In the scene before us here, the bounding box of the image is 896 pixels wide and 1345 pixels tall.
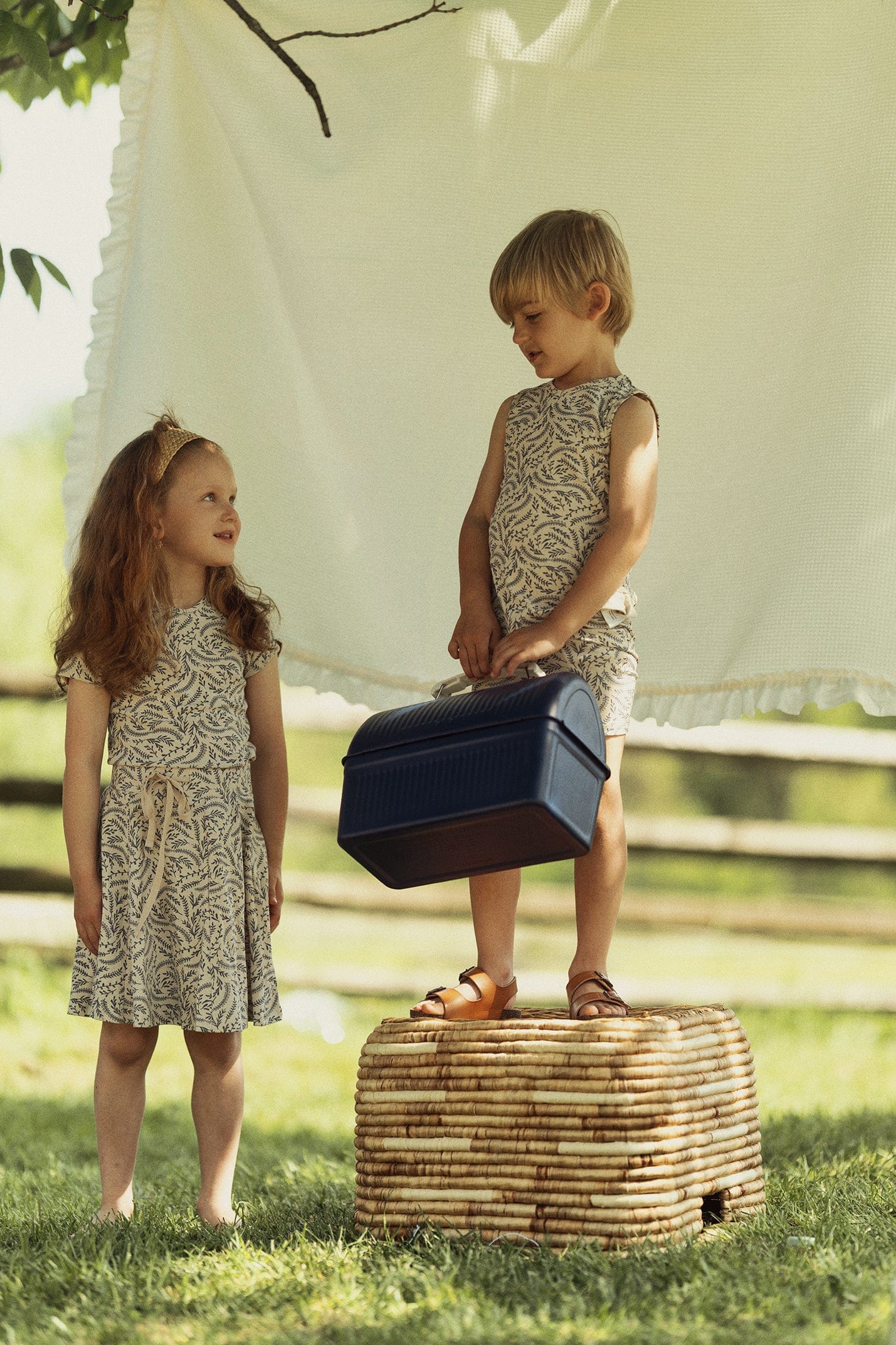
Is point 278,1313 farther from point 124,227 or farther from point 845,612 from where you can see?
point 124,227

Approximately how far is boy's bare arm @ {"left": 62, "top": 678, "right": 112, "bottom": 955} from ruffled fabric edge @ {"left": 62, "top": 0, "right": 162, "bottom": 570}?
438 mm

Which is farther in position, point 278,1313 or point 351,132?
point 351,132

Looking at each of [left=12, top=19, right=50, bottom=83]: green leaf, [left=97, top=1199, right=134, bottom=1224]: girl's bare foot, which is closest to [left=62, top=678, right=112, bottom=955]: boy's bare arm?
[left=97, top=1199, right=134, bottom=1224]: girl's bare foot

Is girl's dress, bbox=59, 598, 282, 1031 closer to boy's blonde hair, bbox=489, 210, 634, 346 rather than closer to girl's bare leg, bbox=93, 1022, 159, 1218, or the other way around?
girl's bare leg, bbox=93, 1022, 159, 1218

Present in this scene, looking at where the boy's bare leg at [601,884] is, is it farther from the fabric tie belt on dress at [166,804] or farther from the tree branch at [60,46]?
the tree branch at [60,46]

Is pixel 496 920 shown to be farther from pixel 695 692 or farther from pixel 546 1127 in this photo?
pixel 695 692

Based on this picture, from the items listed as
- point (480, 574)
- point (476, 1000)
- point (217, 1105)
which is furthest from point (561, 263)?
point (217, 1105)

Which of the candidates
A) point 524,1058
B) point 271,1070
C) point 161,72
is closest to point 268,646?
point 524,1058

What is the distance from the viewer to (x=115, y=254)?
2.47m

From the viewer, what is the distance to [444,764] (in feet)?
5.96

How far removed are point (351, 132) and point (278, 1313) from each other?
1960mm

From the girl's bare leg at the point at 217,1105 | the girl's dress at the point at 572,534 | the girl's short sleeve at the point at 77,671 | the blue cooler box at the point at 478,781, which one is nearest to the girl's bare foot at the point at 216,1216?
the girl's bare leg at the point at 217,1105

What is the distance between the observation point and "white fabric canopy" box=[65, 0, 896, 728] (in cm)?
248

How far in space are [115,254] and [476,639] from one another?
976mm
